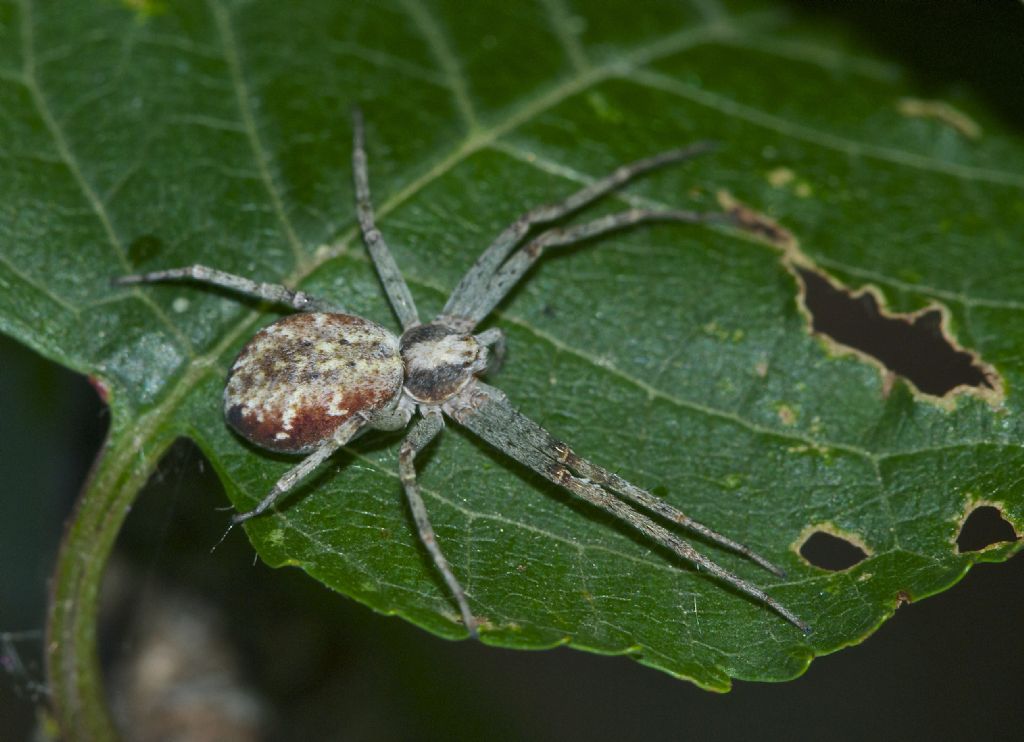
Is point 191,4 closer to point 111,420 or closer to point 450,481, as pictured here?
point 111,420

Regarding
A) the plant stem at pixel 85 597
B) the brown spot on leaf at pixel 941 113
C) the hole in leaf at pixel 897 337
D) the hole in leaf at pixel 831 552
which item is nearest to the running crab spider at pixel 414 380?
the hole in leaf at pixel 831 552

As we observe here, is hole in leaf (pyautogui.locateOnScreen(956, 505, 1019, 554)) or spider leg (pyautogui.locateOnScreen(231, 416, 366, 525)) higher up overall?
hole in leaf (pyautogui.locateOnScreen(956, 505, 1019, 554))

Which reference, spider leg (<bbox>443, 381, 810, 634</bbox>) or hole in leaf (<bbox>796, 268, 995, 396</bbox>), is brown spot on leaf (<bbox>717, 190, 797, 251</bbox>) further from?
spider leg (<bbox>443, 381, 810, 634</bbox>)

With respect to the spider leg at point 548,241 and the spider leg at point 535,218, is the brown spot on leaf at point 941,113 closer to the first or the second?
the spider leg at point 535,218

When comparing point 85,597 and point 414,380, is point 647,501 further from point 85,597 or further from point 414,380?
point 85,597

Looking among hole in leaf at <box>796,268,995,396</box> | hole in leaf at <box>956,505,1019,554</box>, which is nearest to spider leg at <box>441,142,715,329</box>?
hole in leaf at <box>796,268,995,396</box>

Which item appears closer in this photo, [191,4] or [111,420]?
[111,420]

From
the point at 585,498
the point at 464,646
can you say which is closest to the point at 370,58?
the point at 585,498
